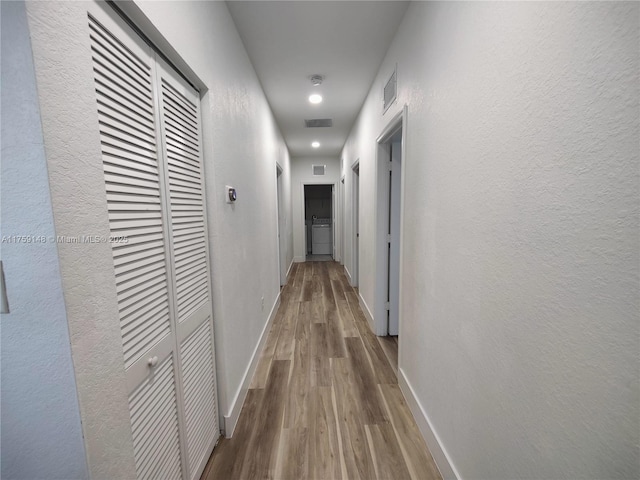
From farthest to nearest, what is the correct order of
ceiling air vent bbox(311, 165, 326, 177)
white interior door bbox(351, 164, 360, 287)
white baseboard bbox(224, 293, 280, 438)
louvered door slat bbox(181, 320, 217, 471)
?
ceiling air vent bbox(311, 165, 326, 177) → white interior door bbox(351, 164, 360, 287) → white baseboard bbox(224, 293, 280, 438) → louvered door slat bbox(181, 320, 217, 471)

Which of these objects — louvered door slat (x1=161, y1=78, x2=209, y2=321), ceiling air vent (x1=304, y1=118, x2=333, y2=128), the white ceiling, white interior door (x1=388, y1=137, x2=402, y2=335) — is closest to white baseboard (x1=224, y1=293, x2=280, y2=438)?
louvered door slat (x1=161, y1=78, x2=209, y2=321)

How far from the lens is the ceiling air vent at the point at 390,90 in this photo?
198 centimetres

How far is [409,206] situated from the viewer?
5.70 ft

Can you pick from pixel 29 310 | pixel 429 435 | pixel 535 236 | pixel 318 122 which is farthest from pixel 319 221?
pixel 29 310

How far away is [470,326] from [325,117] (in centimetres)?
340

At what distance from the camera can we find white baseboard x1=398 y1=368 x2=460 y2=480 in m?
1.25

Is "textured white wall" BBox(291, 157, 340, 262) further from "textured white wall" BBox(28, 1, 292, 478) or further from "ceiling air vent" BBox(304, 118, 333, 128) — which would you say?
"textured white wall" BBox(28, 1, 292, 478)

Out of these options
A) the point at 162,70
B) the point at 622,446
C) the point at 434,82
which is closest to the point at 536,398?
the point at 622,446

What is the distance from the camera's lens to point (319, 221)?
7828 millimetres

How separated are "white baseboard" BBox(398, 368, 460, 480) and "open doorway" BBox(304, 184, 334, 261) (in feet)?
17.8

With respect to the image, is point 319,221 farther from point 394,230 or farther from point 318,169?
point 394,230

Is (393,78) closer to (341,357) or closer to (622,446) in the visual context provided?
(622,446)

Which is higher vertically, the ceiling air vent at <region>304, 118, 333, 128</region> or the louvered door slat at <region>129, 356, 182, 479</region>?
the ceiling air vent at <region>304, 118, 333, 128</region>

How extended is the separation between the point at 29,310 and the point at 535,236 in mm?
1246
